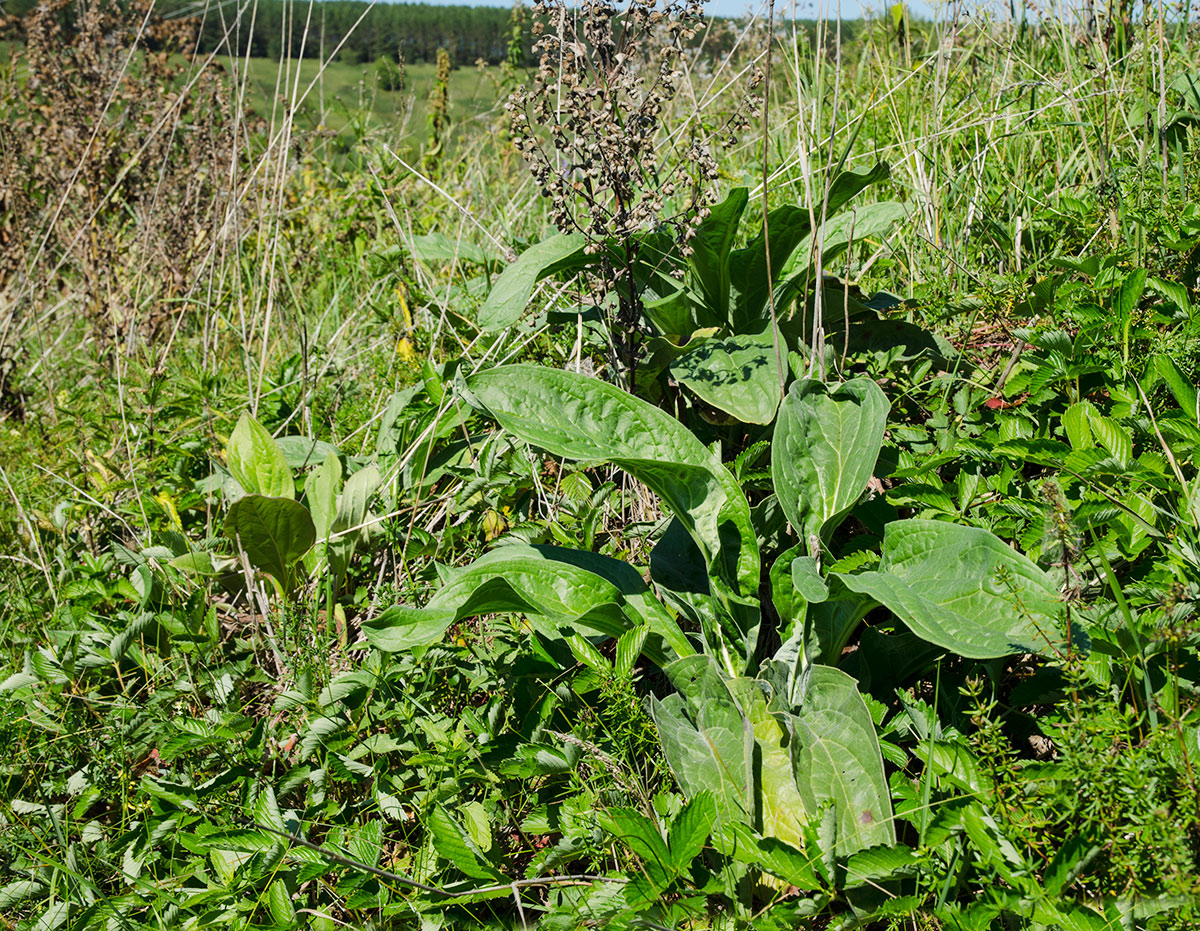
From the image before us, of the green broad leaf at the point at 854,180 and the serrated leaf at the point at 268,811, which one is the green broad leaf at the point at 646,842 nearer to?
the serrated leaf at the point at 268,811

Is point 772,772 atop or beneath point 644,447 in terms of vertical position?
beneath

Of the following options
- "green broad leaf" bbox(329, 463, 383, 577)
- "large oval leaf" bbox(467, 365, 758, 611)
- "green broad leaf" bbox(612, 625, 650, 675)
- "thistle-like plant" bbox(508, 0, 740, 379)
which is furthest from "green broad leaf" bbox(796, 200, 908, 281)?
"green broad leaf" bbox(329, 463, 383, 577)

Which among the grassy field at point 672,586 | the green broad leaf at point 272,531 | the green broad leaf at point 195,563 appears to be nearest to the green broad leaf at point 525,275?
the grassy field at point 672,586

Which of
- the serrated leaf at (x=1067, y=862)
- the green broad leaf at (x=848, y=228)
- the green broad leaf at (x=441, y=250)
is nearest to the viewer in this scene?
the serrated leaf at (x=1067, y=862)

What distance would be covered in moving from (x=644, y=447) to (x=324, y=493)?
93 centimetres

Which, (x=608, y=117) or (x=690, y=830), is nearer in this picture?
(x=690, y=830)

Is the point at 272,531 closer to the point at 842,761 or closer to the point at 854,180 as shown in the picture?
the point at 842,761

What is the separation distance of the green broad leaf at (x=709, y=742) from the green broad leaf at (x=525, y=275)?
86 centimetres

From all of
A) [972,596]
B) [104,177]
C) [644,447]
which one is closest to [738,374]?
[644,447]

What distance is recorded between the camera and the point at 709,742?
4.59 ft

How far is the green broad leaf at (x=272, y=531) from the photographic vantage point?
6.68 feet

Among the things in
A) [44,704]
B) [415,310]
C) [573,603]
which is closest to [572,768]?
[573,603]

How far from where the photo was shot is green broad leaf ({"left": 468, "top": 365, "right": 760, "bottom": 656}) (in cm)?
153

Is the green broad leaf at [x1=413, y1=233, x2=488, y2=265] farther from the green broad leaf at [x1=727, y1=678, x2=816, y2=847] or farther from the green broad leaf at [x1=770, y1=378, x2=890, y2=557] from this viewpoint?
the green broad leaf at [x1=727, y1=678, x2=816, y2=847]
